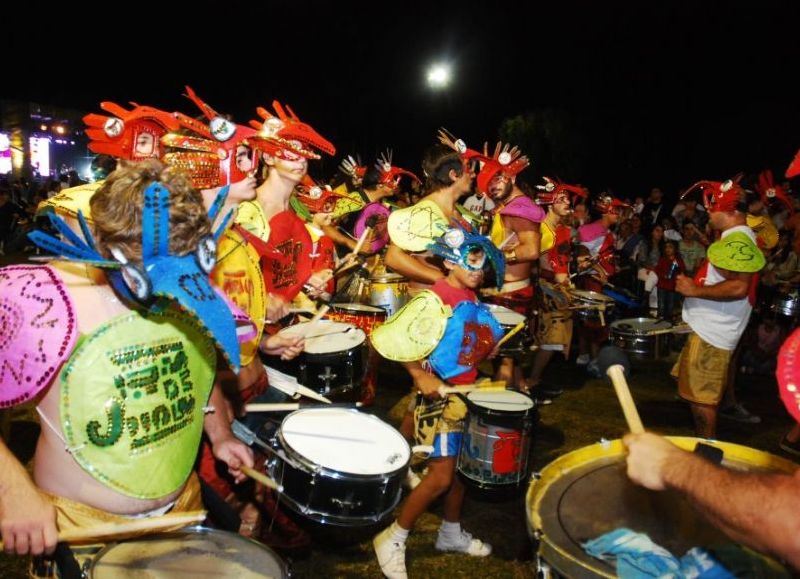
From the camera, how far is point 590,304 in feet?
23.2

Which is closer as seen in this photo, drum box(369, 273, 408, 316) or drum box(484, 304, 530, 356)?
drum box(484, 304, 530, 356)

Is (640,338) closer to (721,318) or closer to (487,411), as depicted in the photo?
(721,318)

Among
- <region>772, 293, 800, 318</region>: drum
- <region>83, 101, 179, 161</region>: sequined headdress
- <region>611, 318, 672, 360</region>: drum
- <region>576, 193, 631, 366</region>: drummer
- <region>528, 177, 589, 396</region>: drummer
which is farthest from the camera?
<region>576, 193, 631, 366</region>: drummer

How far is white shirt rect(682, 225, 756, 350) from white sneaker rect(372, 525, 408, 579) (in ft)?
10.6

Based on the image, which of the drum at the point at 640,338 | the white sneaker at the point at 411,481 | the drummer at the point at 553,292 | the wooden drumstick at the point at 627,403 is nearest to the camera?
the wooden drumstick at the point at 627,403

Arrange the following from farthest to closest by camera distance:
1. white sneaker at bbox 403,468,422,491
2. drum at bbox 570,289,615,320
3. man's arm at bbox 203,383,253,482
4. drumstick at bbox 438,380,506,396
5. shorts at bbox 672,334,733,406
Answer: drum at bbox 570,289,615,320, shorts at bbox 672,334,733,406, white sneaker at bbox 403,468,422,491, drumstick at bbox 438,380,506,396, man's arm at bbox 203,383,253,482

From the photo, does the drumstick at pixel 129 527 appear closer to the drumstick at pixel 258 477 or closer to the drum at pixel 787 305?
the drumstick at pixel 258 477

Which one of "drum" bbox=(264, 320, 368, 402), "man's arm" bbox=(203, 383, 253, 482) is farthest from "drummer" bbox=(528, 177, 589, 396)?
"man's arm" bbox=(203, 383, 253, 482)

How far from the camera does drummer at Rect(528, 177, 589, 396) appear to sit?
717cm

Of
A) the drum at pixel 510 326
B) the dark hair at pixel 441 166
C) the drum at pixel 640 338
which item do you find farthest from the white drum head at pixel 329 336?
the drum at pixel 640 338

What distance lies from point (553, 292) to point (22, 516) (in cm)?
614

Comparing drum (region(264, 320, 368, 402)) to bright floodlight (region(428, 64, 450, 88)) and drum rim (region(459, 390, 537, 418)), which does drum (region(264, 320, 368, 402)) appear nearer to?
drum rim (region(459, 390, 537, 418))

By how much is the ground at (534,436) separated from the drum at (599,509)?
128cm

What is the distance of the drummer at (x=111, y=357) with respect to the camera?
5.73 ft
